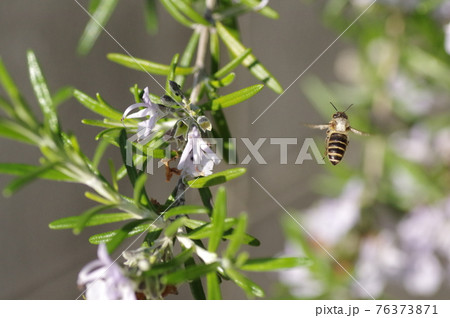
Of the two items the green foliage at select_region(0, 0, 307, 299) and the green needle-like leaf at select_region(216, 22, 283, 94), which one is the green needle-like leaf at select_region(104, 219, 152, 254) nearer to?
the green foliage at select_region(0, 0, 307, 299)

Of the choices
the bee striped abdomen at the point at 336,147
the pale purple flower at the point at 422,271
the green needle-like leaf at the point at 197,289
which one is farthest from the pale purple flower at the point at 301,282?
the green needle-like leaf at the point at 197,289

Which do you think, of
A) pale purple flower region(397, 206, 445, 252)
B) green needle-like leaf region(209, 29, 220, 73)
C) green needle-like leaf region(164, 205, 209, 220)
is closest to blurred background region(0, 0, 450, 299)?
pale purple flower region(397, 206, 445, 252)

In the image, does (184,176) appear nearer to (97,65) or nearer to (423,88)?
(423,88)

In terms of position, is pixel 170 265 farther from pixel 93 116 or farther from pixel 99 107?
pixel 93 116

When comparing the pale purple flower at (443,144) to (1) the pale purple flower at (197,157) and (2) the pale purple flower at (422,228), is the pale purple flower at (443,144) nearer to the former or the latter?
(2) the pale purple flower at (422,228)

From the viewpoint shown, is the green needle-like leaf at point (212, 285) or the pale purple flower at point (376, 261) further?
the pale purple flower at point (376, 261)

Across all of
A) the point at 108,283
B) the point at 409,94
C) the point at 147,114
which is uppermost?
the point at 409,94

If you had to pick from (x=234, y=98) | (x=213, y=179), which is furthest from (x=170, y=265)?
(x=234, y=98)
